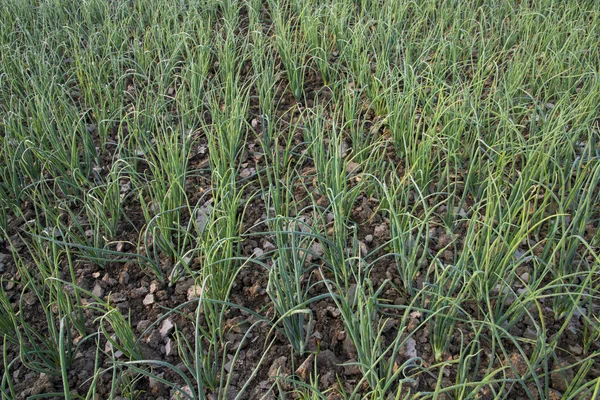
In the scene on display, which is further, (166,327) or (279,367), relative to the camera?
(166,327)

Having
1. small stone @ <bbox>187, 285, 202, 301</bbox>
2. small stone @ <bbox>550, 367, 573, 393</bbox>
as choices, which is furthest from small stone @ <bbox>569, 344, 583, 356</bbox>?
small stone @ <bbox>187, 285, 202, 301</bbox>

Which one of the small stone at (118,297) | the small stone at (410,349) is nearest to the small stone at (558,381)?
the small stone at (410,349)

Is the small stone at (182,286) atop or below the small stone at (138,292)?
atop

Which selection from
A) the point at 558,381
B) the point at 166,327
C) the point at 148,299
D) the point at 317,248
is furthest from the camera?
the point at 317,248

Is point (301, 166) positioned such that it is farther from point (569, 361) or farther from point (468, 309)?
point (569, 361)

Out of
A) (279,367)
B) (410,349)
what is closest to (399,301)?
(410,349)

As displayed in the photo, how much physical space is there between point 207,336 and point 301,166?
977mm

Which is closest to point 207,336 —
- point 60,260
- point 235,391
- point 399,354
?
point 235,391

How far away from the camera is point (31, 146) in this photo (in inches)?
80.0

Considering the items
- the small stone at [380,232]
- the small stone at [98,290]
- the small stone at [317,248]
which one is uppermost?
the small stone at [380,232]

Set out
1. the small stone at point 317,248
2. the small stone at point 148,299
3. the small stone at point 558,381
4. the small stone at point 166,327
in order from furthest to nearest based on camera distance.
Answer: the small stone at point 317,248 → the small stone at point 148,299 → the small stone at point 166,327 → the small stone at point 558,381

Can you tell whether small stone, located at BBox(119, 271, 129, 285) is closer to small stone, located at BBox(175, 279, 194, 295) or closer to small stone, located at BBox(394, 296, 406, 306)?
small stone, located at BBox(175, 279, 194, 295)

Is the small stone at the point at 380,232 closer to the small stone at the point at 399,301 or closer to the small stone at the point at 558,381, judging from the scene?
the small stone at the point at 399,301

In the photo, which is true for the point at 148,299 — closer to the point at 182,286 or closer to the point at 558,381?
the point at 182,286
